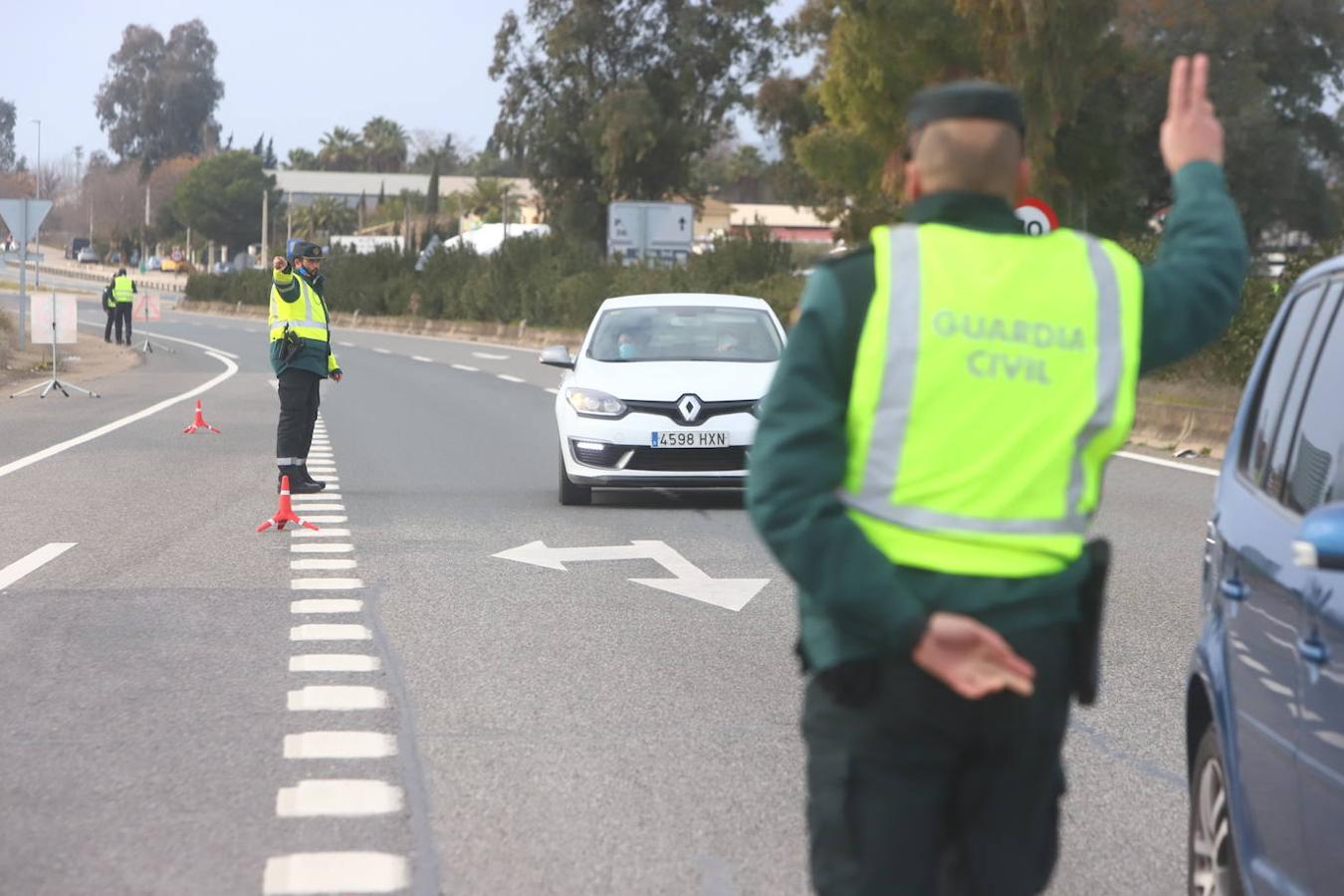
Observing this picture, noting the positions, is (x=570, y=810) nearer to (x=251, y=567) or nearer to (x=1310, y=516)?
(x=1310, y=516)

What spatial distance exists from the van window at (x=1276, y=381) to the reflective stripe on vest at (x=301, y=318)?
10.9m

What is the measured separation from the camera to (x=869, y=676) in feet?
10.5

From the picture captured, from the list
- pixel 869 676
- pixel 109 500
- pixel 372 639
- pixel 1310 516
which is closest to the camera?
pixel 869 676

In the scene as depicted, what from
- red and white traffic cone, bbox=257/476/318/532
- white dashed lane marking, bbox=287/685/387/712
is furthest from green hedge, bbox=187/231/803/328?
white dashed lane marking, bbox=287/685/387/712

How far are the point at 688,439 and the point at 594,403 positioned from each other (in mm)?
735

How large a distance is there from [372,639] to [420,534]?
4056mm

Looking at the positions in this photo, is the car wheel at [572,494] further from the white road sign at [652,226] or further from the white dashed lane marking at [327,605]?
the white road sign at [652,226]

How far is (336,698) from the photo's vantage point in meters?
7.89

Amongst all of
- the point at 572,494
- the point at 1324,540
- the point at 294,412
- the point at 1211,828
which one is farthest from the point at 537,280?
the point at 1324,540

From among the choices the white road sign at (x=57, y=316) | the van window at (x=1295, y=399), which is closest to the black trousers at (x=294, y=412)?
the van window at (x=1295, y=399)

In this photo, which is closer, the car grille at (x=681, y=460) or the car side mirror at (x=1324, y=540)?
the car side mirror at (x=1324, y=540)

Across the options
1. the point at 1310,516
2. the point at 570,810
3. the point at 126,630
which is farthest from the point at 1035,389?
the point at 126,630

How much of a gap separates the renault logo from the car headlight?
392mm

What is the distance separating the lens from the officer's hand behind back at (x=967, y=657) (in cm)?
312
